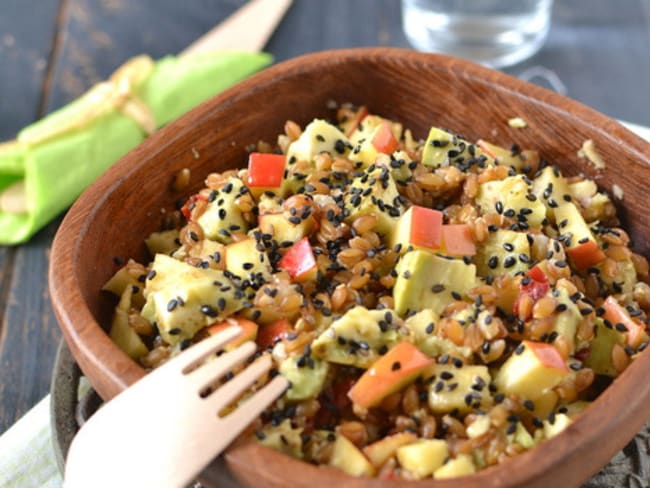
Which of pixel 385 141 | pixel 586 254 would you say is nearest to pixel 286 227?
pixel 385 141

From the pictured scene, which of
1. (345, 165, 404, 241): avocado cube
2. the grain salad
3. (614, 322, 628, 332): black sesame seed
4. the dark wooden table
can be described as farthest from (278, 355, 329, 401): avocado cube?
the dark wooden table

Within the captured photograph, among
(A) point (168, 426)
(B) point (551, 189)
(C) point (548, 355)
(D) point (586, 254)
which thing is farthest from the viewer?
(B) point (551, 189)

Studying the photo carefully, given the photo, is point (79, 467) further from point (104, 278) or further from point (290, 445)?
point (104, 278)

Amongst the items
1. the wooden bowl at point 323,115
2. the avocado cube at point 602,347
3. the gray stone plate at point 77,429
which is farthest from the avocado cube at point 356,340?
the gray stone plate at point 77,429

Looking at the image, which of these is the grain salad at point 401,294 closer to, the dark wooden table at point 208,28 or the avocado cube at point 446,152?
the avocado cube at point 446,152

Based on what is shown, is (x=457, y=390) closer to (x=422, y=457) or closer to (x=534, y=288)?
(x=422, y=457)
